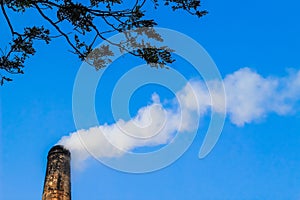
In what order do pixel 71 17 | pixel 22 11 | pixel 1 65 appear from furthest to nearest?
pixel 1 65 < pixel 71 17 < pixel 22 11

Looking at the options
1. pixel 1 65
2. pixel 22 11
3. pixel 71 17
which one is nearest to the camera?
pixel 22 11

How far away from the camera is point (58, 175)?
8320 millimetres

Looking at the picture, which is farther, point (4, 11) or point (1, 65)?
point (1, 65)

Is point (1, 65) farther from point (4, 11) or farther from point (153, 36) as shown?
point (153, 36)

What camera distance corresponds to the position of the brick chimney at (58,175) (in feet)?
26.5

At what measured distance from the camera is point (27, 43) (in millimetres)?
9133

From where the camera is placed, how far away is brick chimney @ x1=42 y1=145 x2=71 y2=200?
8077 mm

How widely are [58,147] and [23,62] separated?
86.0 inches

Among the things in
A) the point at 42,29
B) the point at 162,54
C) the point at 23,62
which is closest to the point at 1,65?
the point at 23,62

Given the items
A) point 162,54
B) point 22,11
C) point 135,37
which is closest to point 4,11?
point 22,11

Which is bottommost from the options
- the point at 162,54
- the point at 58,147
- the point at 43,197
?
the point at 43,197

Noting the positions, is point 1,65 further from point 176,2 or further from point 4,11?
point 176,2

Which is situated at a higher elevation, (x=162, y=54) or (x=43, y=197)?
(x=162, y=54)

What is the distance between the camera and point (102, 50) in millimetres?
9109
